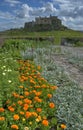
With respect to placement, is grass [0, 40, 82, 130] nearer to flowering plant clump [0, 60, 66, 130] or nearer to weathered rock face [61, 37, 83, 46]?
flowering plant clump [0, 60, 66, 130]

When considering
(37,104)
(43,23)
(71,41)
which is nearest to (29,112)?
(37,104)

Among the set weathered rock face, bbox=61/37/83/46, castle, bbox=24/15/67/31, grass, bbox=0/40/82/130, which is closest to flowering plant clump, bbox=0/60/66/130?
grass, bbox=0/40/82/130

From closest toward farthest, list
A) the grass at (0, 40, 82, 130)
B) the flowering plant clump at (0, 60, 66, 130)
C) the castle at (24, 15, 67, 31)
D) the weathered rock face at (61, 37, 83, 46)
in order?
the flowering plant clump at (0, 60, 66, 130), the grass at (0, 40, 82, 130), the weathered rock face at (61, 37, 83, 46), the castle at (24, 15, 67, 31)

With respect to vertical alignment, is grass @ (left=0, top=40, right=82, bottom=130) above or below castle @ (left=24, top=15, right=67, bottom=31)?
above

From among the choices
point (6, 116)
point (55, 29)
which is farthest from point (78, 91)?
point (55, 29)

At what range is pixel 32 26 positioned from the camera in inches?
1683

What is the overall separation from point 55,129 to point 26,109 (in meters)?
0.65

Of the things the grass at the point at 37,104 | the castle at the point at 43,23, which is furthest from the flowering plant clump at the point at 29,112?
the castle at the point at 43,23

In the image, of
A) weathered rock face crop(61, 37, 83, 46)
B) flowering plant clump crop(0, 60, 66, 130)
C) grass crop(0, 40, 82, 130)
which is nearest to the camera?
flowering plant clump crop(0, 60, 66, 130)

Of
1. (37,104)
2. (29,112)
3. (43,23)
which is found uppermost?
(29,112)

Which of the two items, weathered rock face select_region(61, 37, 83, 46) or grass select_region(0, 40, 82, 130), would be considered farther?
weathered rock face select_region(61, 37, 83, 46)

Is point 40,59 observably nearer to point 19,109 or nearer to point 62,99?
point 62,99

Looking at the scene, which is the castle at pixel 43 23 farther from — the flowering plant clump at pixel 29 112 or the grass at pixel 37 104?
the flowering plant clump at pixel 29 112

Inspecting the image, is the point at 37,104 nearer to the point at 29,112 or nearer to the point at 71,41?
the point at 29,112
